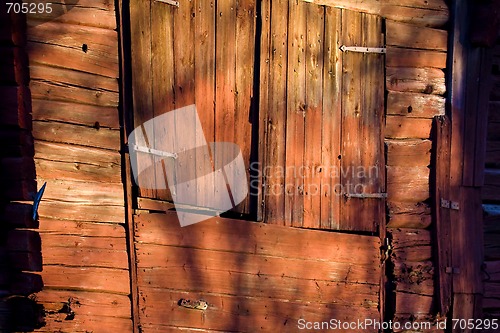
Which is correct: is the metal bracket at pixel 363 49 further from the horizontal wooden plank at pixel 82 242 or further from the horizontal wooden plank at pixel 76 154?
the horizontal wooden plank at pixel 82 242

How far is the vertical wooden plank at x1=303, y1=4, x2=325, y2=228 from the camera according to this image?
482 centimetres

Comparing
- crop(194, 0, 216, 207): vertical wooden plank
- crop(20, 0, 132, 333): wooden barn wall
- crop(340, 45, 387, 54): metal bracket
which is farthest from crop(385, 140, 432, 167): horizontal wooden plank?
crop(20, 0, 132, 333): wooden barn wall

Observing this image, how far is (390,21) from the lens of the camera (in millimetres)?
5109

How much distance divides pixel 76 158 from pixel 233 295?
5.60 feet

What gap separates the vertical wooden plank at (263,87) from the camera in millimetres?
4664

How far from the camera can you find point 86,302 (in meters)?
4.32

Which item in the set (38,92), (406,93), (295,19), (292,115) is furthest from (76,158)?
(406,93)

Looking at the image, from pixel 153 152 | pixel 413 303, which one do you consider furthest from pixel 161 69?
pixel 413 303

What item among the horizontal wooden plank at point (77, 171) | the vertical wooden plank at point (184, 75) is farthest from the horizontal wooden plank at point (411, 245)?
the horizontal wooden plank at point (77, 171)

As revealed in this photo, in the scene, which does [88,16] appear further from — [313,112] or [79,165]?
[313,112]

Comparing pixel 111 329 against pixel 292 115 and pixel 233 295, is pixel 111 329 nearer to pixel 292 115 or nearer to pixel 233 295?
pixel 233 295

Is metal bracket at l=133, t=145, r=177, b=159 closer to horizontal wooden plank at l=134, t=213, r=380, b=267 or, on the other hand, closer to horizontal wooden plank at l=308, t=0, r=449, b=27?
horizontal wooden plank at l=134, t=213, r=380, b=267

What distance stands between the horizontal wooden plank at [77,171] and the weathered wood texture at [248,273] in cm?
40

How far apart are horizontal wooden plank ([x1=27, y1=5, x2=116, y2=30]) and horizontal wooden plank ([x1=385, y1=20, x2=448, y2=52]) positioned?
2.48 meters
